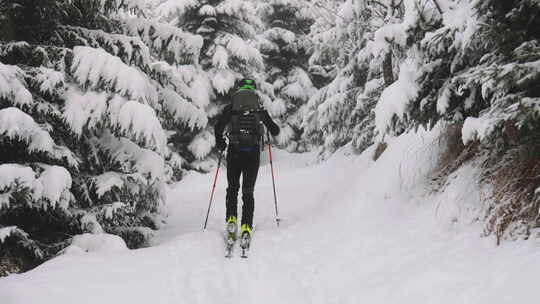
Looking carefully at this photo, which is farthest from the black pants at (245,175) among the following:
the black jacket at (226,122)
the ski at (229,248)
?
the ski at (229,248)

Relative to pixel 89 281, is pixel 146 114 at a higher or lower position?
higher

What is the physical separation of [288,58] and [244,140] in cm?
1516

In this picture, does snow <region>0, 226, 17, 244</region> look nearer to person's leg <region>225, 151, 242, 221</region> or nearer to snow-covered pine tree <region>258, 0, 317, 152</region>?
person's leg <region>225, 151, 242, 221</region>

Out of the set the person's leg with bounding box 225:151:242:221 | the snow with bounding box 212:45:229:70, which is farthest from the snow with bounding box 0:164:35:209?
the snow with bounding box 212:45:229:70

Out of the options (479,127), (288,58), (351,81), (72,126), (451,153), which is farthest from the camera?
(288,58)

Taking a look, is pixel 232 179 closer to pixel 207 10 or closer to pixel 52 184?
pixel 52 184

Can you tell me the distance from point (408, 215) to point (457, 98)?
1.54 meters

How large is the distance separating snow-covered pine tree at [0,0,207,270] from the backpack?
40.3 inches

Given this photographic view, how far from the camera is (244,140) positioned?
6.21m

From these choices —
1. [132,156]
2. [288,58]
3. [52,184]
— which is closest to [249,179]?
[132,156]

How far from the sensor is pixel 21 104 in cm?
516

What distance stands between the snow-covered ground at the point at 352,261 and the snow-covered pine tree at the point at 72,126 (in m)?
0.87

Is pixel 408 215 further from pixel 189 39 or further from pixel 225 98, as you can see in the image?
pixel 225 98

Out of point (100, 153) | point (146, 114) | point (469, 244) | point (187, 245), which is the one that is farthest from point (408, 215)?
point (100, 153)
